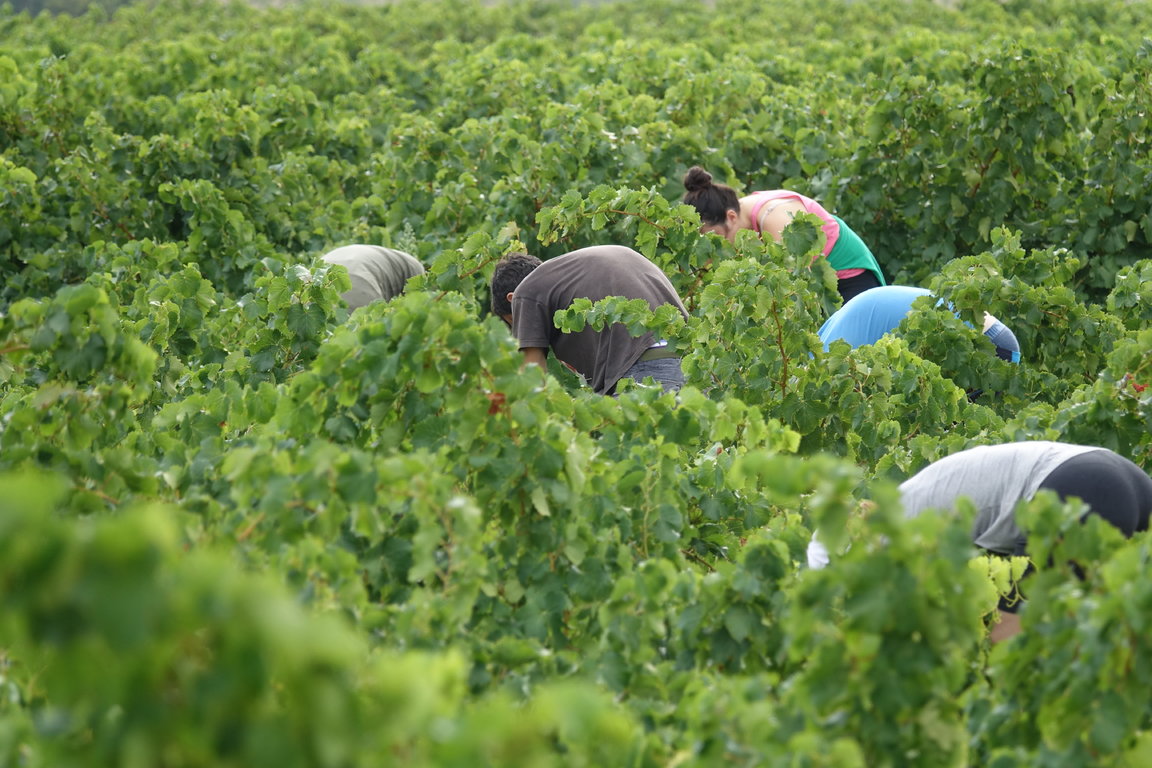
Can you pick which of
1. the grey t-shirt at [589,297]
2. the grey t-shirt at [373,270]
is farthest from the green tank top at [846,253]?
the grey t-shirt at [373,270]

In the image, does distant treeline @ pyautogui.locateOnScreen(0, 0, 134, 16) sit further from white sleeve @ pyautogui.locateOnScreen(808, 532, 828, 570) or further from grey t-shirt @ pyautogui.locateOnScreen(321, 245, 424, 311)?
white sleeve @ pyautogui.locateOnScreen(808, 532, 828, 570)

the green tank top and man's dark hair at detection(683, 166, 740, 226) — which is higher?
man's dark hair at detection(683, 166, 740, 226)

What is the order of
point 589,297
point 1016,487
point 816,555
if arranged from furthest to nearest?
1. point 589,297
2. point 816,555
3. point 1016,487

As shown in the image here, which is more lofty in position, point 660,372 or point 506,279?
point 506,279

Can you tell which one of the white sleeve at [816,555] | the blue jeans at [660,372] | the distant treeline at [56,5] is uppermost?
the white sleeve at [816,555]

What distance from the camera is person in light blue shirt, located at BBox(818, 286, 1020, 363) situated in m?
5.21

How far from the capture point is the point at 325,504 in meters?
2.82

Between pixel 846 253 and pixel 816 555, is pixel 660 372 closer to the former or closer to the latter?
pixel 846 253

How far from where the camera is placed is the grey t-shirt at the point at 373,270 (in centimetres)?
582

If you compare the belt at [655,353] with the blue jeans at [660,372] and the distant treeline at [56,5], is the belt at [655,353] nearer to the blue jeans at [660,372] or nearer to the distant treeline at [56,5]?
the blue jeans at [660,372]

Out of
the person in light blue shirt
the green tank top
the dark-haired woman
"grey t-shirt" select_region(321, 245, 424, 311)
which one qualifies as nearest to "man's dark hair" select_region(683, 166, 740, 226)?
the dark-haired woman

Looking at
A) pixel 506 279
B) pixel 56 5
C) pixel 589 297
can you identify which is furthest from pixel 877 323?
pixel 56 5

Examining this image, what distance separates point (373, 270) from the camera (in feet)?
19.8

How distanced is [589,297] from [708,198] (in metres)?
1.31
